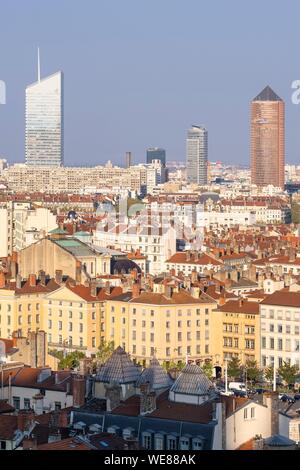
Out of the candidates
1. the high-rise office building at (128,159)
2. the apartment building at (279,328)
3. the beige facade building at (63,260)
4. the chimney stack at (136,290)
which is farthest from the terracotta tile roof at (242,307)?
the high-rise office building at (128,159)

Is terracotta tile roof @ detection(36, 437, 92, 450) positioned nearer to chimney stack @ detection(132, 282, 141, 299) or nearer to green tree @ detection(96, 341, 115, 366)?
green tree @ detection(96, 341, 115, 366)

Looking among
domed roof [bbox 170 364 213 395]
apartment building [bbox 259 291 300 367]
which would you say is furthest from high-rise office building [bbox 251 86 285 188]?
domed roof [bbox 170 364 213 395]

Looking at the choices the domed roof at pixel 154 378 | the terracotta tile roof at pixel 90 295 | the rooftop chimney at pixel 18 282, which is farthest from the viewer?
the rooftop chimney at pixel 18 282

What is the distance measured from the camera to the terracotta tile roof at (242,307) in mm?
34719

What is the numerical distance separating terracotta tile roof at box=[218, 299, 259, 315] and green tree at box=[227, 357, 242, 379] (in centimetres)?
164

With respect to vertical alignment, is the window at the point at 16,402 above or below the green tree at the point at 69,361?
above

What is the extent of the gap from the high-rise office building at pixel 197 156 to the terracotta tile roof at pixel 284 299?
13720cm

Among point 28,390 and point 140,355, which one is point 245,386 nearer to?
point 28,390

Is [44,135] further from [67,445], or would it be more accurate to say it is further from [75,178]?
[67,445]

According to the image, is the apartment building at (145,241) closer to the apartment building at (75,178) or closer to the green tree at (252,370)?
the green tree at (252,370)

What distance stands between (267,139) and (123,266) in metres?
118

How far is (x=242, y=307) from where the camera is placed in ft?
115

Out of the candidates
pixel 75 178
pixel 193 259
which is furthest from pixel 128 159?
pixel 193 259
